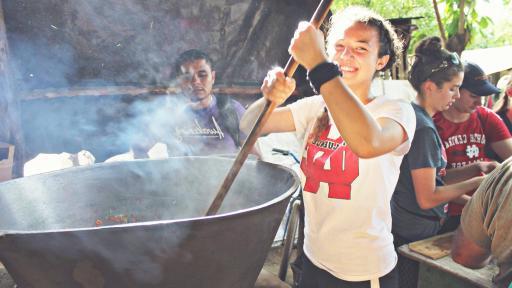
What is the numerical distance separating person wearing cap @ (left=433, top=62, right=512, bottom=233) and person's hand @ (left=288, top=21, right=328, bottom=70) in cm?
200

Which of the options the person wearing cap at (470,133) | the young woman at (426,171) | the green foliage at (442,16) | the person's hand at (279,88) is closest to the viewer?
the person's hand at (279,88)

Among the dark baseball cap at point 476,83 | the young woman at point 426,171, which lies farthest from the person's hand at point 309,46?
the dark baseball cap at point 476,83

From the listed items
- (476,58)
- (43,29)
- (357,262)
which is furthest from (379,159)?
(476,58)

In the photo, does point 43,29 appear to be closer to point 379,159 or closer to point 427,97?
point 379,159

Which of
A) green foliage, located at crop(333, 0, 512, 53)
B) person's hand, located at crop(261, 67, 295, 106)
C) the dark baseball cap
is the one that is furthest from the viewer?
green foliage, located at crop(333, 0, 512, 53)

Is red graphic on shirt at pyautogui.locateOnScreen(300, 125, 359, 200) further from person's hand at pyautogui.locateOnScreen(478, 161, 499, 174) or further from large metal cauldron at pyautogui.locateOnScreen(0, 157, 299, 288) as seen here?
person's hand at pyautogui.locateOnScreen(478, 161, 499, 174)

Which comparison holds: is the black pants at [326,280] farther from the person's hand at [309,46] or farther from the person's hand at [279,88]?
the person's hand at [309,46]

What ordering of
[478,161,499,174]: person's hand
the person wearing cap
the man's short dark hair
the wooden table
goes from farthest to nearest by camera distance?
the man's short dark hair
the person wearing cap
[478,161,499,174]: person's hand
the wooden table

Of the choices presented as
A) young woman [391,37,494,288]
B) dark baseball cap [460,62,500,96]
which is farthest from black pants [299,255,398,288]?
dark baseball cap [460,62,500,96]

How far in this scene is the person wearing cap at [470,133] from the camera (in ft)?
9.23

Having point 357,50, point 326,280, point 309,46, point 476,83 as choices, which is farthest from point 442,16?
point 309,46

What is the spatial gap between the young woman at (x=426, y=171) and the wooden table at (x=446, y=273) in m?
0.15

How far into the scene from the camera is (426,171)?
2172 millimetres

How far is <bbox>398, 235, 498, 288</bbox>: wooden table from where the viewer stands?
200cm
